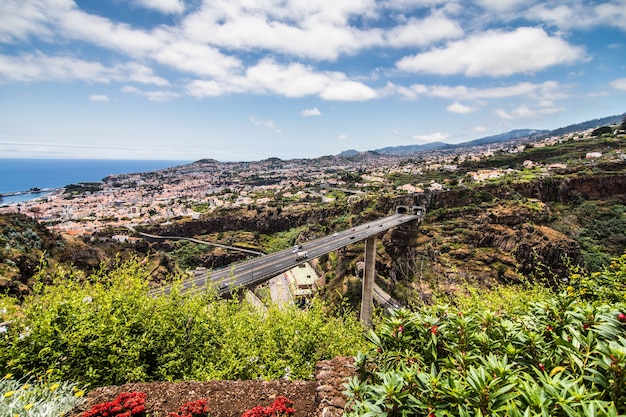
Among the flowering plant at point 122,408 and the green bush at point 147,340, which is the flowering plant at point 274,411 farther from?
Result: the green bush at point 147,340

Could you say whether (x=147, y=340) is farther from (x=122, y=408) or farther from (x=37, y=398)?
(x=122, y=408)

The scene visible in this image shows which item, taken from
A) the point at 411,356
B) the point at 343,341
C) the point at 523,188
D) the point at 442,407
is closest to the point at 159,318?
the point at 343,341

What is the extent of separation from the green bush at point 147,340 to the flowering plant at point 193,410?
4.90ft

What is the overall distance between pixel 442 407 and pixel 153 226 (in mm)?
77403

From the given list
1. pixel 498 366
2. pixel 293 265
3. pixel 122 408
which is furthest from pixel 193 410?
pixel 293 265

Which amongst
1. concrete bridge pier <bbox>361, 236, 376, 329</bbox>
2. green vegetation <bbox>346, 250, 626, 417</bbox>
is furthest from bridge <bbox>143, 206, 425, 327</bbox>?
green vegetation <bbox>346, 250, 626, 417</bbox>

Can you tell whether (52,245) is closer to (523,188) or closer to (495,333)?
(495,333)

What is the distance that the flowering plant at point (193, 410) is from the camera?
15.0 ft

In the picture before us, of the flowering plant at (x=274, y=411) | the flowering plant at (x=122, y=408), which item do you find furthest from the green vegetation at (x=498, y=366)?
the flowering plant at (x=122, y=408)

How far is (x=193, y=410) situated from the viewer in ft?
15.1

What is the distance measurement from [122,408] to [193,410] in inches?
41.1

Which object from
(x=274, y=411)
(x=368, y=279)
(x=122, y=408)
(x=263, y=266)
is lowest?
(x=368, y=279)

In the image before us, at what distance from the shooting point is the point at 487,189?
52875 millimetres

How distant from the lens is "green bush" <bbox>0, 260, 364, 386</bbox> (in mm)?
5785
